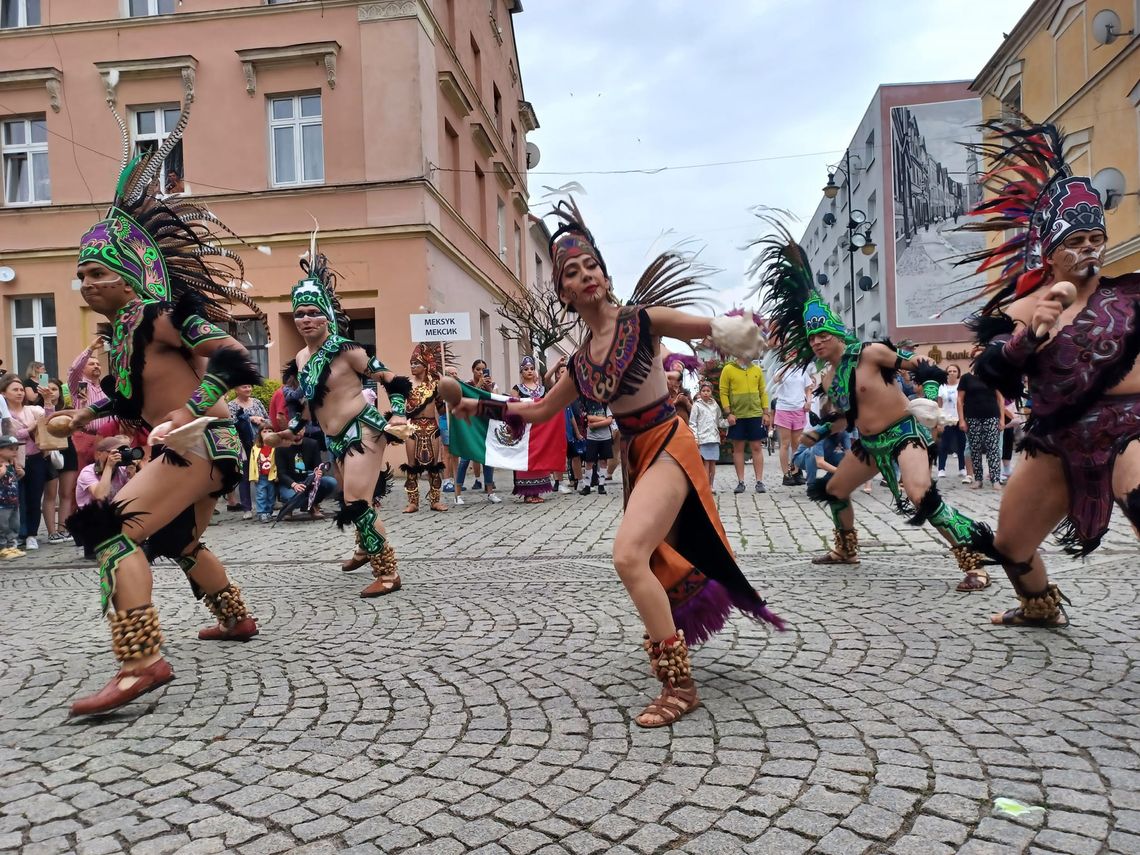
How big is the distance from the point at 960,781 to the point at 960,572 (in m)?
3.57

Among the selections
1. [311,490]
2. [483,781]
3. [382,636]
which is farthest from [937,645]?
[311,490]

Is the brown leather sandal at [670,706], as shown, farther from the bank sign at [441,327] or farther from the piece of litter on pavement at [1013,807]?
the bank sign at [441,327]

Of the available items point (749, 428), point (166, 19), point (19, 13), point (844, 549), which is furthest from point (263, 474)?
point (19, 13)

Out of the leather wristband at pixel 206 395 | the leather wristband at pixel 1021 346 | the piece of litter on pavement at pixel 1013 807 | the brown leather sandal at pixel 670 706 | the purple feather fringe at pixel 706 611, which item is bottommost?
the piece of litter on pavement at pixel 1013 807

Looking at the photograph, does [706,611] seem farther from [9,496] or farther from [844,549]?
[9,496]

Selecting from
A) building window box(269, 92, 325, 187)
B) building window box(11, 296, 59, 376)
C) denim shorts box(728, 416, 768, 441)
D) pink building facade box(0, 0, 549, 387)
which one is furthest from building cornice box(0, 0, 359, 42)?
denim shorts box(728, 416, 768, 441)

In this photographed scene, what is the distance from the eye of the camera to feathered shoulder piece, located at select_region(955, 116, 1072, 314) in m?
4.22

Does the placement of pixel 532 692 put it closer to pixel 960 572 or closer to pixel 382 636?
pixel 382 636

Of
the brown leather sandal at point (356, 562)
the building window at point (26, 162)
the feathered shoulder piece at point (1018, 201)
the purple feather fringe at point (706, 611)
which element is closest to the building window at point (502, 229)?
the building window at point (26, 162)

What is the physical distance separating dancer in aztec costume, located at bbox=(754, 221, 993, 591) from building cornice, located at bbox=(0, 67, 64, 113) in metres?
17.1

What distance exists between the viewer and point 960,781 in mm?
2631

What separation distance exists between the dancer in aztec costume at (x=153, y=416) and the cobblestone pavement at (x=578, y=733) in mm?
262

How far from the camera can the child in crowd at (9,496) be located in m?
8.03

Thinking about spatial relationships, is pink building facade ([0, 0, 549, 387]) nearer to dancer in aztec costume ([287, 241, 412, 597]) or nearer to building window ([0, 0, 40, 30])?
building window ([0, 0, 40, 30])
